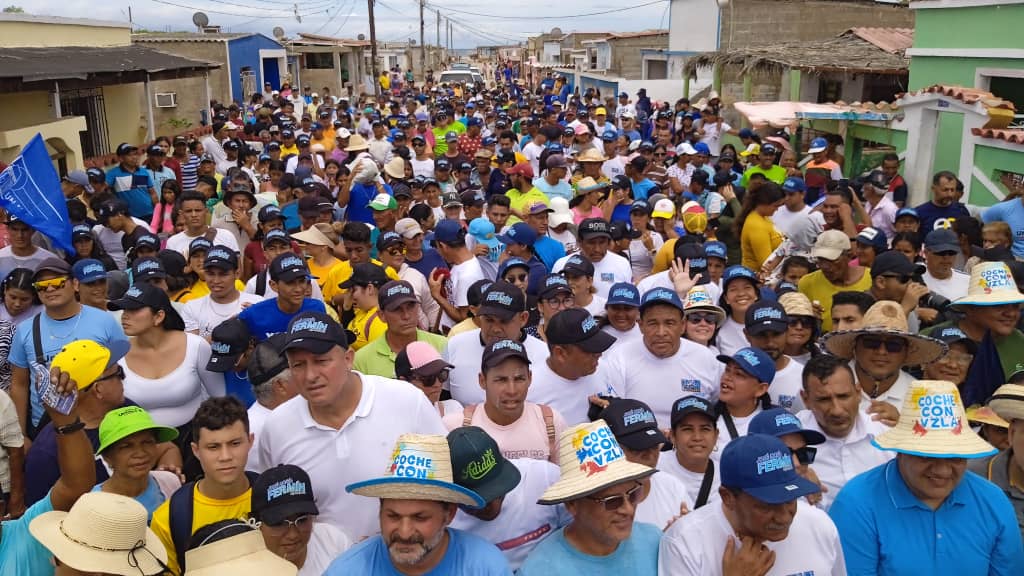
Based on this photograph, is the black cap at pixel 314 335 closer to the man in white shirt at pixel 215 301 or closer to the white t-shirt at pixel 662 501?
the white t-shirt at pixel 662 501

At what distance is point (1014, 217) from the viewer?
780 cm

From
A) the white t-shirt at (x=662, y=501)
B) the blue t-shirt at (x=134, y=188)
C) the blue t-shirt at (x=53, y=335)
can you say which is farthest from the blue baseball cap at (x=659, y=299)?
the blue t-shirt at (x=134, y=188)

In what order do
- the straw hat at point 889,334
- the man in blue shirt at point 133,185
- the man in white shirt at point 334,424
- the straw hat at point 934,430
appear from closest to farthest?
1. the straw hat at point 934,430
2. the man in white shirt at point 334,424
3. the straw hat at point 889,334
4. the man in blue shirt at point 133,185

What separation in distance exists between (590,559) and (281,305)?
10.4 ft

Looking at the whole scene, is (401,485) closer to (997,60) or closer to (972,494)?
(972,494)

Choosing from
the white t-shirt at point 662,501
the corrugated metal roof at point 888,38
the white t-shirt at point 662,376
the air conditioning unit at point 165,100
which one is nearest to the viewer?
the white t-shirt at point 662,501

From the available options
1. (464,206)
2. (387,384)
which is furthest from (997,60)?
(387,384)

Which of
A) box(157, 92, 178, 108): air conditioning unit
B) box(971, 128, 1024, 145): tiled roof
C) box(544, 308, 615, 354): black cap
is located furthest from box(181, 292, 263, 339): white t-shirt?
box(157, 92, 178, 108): air conditioning unit

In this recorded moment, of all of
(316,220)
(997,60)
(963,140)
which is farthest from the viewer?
(997,60)

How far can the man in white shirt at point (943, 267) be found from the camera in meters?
6.46

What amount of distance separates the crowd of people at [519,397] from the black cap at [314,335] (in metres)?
0.01

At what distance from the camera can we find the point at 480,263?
24.7 ft

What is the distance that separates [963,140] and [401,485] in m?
11.2

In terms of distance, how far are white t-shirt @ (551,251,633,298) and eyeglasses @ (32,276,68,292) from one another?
11.1ft
